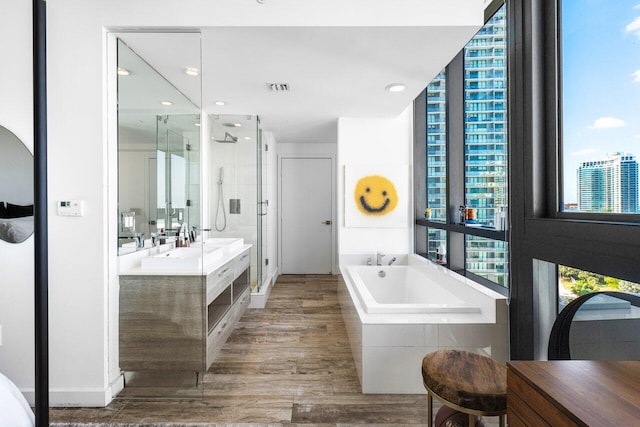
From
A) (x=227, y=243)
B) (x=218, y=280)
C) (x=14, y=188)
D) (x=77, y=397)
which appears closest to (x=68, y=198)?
(x=14, y=188)

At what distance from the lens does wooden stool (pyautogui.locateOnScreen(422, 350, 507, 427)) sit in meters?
1.24

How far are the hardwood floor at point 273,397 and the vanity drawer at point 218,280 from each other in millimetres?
527

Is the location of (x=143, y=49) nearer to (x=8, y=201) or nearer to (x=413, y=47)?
(x=8, y=201)

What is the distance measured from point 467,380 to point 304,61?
2.07 m

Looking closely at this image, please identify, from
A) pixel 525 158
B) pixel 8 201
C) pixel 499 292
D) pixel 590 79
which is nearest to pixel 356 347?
pixel 499 292

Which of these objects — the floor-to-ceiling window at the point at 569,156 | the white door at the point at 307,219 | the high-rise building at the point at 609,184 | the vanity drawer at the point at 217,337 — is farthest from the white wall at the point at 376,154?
the high-rise building at the point at 609,184

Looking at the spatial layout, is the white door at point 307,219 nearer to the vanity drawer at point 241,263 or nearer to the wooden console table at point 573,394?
the vanity drawer at point 241,263

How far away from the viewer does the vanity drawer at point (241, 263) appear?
3.02 metres

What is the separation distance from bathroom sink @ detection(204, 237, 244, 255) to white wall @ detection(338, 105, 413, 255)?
1137 millimetres

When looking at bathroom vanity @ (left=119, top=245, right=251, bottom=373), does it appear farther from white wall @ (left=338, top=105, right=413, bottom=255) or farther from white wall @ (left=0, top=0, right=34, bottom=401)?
white wall @ (left=338, top=105, right=413, bottom=255)

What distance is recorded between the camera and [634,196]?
1.31 m

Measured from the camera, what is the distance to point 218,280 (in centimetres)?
243

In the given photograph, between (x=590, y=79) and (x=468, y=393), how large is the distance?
150 cm

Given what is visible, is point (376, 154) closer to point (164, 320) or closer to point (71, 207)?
point (164, 320)
